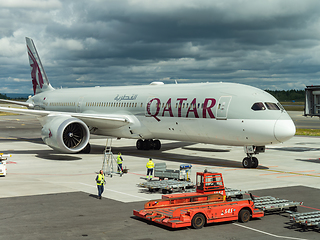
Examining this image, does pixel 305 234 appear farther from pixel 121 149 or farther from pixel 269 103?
pixel 121 149

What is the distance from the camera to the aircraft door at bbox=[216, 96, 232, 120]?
26727mm

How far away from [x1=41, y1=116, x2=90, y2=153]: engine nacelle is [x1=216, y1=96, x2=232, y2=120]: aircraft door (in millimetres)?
10747

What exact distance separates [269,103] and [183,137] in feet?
23.5

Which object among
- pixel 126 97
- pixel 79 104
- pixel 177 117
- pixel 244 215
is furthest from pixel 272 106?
pixel 79 104

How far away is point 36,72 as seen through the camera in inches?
1948

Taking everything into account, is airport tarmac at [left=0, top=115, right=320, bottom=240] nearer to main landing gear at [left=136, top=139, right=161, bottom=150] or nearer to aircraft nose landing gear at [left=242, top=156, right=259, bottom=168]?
aircraft nose landing gear at [left=242, top=156, right=259, bottom=168]

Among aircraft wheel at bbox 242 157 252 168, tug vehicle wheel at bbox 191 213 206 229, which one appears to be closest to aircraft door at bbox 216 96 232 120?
aircraft wheel at bbox 242 157 252 168

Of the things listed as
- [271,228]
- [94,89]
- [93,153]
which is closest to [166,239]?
[271,228]

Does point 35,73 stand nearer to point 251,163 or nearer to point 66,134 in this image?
point 66,134

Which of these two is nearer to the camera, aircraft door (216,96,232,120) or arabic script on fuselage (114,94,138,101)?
aircraft door (216,96,232,120)

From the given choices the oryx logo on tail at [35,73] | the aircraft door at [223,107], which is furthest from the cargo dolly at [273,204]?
the oryx logo on tail at [35,73]

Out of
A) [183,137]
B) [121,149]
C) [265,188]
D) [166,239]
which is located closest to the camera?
[166,239]

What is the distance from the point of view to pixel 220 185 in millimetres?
16984

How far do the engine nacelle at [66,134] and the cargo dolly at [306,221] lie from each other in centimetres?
1956
